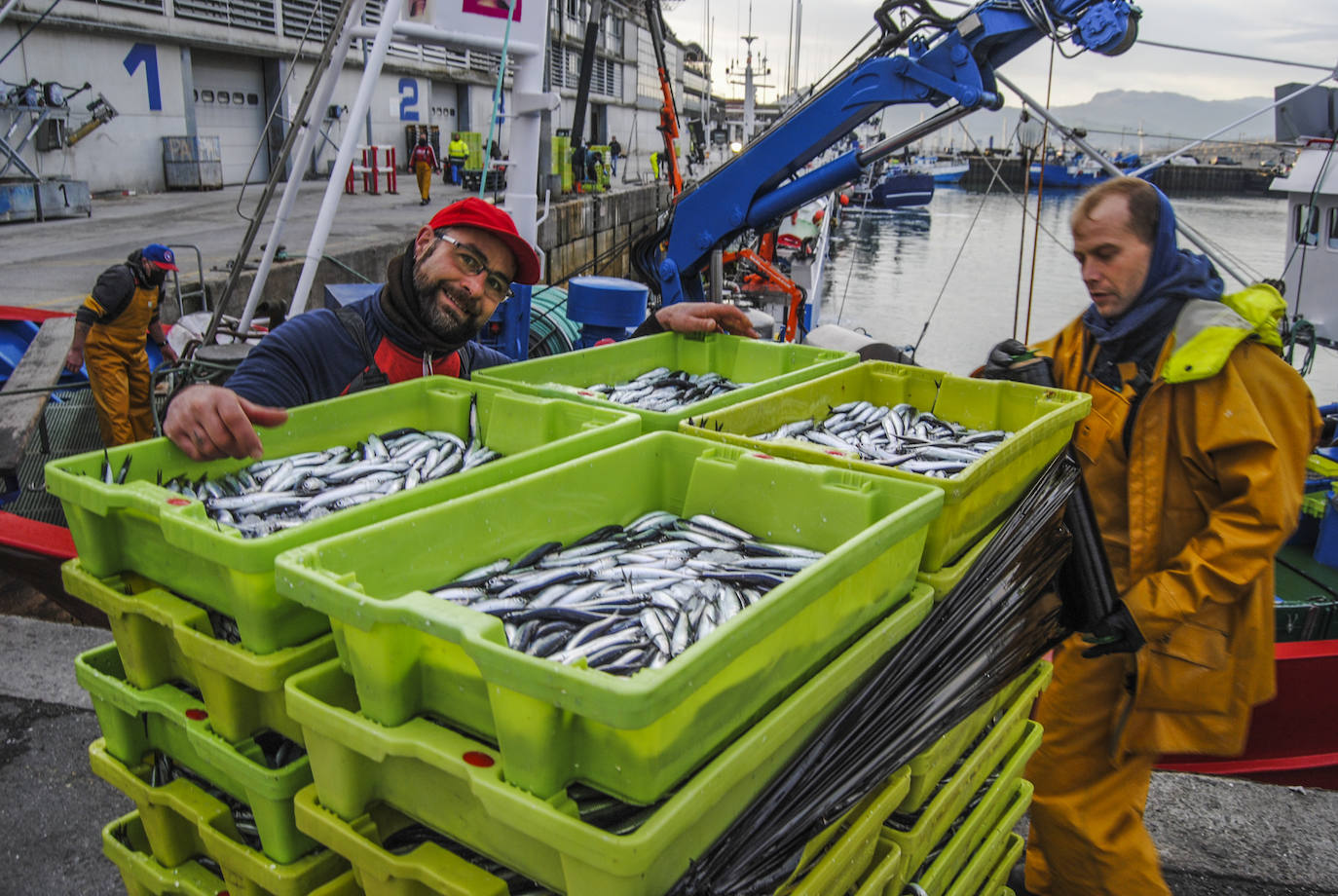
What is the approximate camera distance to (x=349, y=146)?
5012 mm

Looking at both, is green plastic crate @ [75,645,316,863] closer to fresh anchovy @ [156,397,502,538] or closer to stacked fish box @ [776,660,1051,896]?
fresh anchovy @ [156,397,502,538]

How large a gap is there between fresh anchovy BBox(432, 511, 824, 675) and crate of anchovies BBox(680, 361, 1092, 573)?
0.31 meters

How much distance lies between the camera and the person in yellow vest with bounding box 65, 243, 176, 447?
8.10 meters

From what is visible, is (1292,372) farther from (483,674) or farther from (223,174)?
(223,174)

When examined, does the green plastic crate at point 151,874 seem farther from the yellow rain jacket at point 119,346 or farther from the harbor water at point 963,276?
the harbor water at point 963,276

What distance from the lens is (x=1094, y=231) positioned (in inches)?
120

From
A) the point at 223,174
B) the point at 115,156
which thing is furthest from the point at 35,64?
the point at 223,174

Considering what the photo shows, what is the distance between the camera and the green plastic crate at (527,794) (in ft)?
4.14

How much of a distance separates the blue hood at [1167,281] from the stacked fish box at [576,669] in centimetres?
146

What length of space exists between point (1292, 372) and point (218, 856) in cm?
323

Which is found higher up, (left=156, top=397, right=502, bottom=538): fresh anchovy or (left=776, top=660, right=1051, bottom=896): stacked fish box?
(left=156, top=397, right=502, bottom=538): fresh anchovy

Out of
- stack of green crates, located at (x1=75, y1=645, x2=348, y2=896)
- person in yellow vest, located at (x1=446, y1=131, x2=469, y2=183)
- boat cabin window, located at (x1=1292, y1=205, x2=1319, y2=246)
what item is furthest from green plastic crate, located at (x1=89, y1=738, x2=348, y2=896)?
person in yellow vest, located at (x1=446, y1=131, x2=469, y2=183)

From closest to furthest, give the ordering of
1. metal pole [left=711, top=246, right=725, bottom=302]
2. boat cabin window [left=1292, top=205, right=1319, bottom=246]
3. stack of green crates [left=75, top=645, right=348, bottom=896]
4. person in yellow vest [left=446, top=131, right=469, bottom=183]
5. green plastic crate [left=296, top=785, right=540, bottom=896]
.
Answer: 1. green plastic crate [left=296, top=785, right=540, bottom=896]
2. stack of green crates [left=75, top=645, right=348, bottom=896]
3. metal pole [left=711, top=246, right=725, bottom=302]
4. boat cabin window [left=1292, top=205, right=1319, bottom=246]
5. person in yellow vest [left=446, top=131, right=469, bottom=183]

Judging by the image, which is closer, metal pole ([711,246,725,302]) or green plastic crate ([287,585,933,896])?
green plastic crate ([287,585,933,896])
